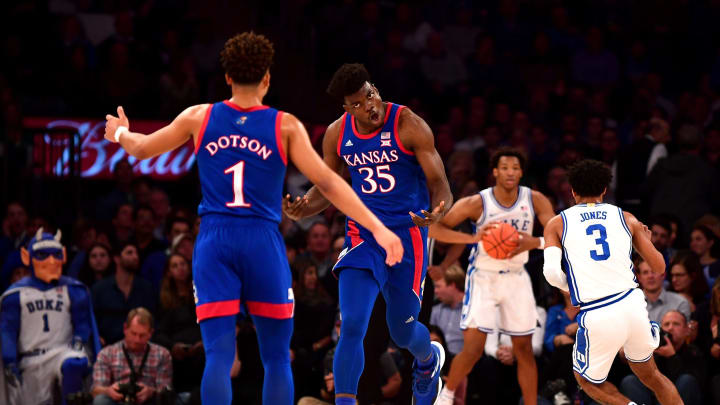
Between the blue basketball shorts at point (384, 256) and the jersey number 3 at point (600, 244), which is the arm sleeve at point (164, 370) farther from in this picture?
the jersey number 3 at point (600, 244)

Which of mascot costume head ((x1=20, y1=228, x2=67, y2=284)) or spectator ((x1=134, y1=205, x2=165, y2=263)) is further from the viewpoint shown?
spectator ((x1=134, y1=205, x2=165, y2=263))

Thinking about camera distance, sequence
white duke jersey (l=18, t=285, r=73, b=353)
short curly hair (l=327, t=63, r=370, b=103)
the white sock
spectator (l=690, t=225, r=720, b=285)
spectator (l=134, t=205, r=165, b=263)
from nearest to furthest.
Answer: short curly hair (l=327, t=63, r=370, b=103)
the white sock
white duke jersey (l=18, t=285, r=73, b=353)
spectator (l=690, t=225, r=720, b=285)
spectator (l=134, t=205, r=165, b=263)

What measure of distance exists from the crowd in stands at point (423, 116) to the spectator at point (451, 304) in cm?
2

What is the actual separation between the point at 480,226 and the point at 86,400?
152 inches

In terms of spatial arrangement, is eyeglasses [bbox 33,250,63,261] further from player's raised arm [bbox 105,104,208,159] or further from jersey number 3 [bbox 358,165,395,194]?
player's raised arm [bbox 105,104,208,159]

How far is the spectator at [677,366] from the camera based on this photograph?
28.6 feet

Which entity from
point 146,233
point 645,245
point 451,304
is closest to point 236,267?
point 645,245

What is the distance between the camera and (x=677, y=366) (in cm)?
887

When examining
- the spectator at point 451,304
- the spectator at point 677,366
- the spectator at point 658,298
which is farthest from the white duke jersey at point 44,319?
the spectator at point 658,298

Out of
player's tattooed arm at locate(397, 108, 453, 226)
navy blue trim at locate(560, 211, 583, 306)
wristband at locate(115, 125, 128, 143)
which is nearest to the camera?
wristband at locate(115, 125, 128, 143)

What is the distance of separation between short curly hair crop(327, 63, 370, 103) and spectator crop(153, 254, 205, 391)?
4.09 metres

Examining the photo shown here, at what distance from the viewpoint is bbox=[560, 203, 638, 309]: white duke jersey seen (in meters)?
6.91

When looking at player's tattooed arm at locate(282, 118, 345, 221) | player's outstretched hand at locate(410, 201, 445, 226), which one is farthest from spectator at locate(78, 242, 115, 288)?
player's outstretched hand at locate(410, 201, 445, 226)

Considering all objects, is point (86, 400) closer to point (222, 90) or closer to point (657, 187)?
point (222, 90)
